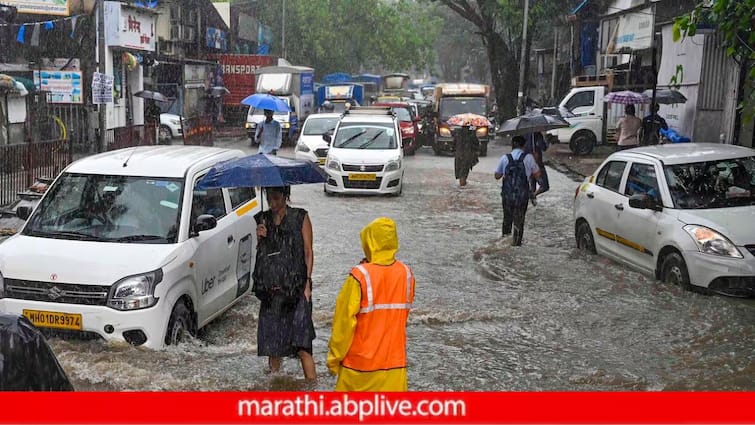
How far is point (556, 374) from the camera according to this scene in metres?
7.48

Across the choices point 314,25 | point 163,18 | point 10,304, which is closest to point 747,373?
point 10,304

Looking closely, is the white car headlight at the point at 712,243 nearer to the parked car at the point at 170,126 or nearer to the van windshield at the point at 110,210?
the van windshield at the point at 110,210

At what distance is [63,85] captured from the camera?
26828 mm

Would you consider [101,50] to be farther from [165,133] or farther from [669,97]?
[165,133]

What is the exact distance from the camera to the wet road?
696 cm

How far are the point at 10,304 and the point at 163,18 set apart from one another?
3409cm

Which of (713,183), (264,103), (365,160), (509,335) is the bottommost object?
(509,335)

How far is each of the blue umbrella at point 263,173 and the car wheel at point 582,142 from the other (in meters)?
23.2

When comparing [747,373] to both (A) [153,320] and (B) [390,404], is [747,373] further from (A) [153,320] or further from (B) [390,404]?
(A) [153,320]

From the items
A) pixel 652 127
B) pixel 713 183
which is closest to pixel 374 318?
pixel 713 183

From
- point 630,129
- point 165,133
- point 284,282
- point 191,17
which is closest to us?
point 284,282

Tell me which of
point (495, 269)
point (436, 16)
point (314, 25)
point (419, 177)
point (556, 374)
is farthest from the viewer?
point (436, 16)

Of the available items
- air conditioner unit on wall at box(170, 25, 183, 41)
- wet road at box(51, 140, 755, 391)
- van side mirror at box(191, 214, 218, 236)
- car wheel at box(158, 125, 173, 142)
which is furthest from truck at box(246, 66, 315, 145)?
van side mirror at box(191, 214, 218, 236)

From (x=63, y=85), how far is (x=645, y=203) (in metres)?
21.3
